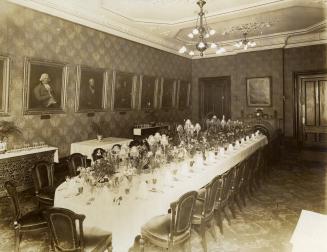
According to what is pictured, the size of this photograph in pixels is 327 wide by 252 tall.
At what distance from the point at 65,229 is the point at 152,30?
7.44 meters

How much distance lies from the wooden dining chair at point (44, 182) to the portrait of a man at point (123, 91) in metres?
3.91

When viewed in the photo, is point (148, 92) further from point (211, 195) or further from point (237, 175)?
point (211, 195)

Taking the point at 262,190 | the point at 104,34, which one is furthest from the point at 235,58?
the point at 262,190

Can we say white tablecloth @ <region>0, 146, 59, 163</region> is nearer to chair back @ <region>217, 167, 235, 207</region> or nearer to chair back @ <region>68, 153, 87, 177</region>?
chair back @ <region>68, 153, 87, 177</region>

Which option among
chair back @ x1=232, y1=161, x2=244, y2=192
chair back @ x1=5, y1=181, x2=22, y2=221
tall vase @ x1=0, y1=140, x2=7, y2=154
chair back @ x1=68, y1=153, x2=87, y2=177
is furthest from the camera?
tall vase @ x1=0, y1=140, x2=7, y2=154

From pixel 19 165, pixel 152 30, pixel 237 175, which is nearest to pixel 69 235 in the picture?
pixel 237 175

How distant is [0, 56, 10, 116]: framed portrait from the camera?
5.26m

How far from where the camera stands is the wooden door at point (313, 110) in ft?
31.2

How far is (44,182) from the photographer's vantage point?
436 centimetres

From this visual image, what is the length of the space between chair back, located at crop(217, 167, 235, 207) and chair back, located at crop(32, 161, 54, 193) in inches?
108

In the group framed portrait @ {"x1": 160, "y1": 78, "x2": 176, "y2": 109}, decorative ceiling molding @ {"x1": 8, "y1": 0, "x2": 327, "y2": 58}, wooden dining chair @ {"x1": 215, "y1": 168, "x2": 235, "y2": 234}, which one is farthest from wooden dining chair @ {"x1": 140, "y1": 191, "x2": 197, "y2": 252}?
framed portrait @ {"x1": 160, "y1": 78, "x2": 176, "y2": 109}

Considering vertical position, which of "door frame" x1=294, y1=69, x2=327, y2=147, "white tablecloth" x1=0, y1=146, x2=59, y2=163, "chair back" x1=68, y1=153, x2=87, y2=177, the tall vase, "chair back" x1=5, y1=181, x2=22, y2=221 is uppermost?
"door frame" x1=294, y1=69, x2=327, y2=147

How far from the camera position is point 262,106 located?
10.4 meters

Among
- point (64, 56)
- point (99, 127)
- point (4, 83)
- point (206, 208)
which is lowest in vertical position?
point (206, 208)
